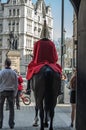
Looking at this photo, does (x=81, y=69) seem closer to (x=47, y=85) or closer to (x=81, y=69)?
(x=81, y=69)

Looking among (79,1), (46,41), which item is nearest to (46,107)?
(46,41)

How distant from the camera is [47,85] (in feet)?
36.9

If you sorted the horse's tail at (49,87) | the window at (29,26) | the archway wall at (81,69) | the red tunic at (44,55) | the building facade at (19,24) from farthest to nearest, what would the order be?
the window at (29,26) → the building facade at (19,24) → the red tunic at (44,55) → the horse's tail at (49,87) → the archway wall at (81,69)

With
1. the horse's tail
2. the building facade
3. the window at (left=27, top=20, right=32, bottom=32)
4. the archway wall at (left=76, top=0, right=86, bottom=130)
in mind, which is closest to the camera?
the archway wall at (left=76, top=0, right=86, bottom=130)

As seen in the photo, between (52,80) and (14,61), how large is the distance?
4105cm

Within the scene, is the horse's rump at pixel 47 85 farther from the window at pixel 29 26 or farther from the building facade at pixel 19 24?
the window at pixel 29 26

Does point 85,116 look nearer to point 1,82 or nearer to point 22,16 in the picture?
point 1,82

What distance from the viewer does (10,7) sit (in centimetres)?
14275

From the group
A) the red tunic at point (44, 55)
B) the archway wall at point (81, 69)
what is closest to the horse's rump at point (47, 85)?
the red tunic at point (44, 55)

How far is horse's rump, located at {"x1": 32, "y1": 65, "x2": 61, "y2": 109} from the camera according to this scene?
440 inches

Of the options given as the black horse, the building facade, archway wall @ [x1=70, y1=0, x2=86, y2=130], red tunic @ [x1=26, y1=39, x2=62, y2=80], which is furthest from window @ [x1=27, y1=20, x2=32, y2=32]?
archway wall @ [x1=70, y1=0, x2=86, y2=130]

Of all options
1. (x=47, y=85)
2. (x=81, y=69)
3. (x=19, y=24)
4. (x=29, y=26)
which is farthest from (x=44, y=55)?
(x=29, y=26)

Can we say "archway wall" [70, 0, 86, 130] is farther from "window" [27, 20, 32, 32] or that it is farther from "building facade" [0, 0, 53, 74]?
"window" [27, 20, 32, 32]

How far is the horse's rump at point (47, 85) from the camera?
36.7ft
